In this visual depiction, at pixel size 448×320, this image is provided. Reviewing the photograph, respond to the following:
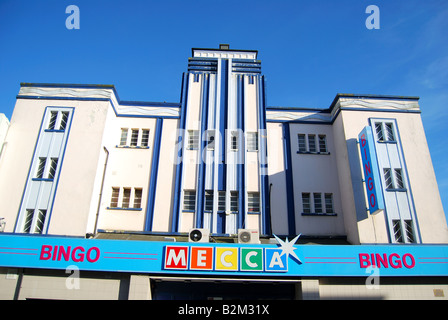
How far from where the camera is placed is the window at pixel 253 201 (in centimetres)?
1962

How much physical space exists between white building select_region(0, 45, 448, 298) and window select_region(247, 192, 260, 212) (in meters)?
0.07

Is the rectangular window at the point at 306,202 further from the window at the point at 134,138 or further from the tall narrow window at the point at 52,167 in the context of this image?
the tall narrow window at the point at 52,167

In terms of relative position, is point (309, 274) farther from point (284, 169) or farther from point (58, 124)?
point (58, 124)

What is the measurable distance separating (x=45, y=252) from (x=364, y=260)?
50.9ft

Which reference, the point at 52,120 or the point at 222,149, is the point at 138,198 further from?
the point at 52,120

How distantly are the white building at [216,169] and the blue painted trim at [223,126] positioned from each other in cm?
8

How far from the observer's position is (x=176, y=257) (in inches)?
592

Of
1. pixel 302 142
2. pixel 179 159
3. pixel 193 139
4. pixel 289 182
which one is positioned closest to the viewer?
pixel 289 182

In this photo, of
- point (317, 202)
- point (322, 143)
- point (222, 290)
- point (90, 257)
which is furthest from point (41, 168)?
point (322, 143)

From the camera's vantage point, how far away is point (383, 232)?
17.1 metres

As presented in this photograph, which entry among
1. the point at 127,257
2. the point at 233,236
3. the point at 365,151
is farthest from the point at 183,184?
the point at 365,151

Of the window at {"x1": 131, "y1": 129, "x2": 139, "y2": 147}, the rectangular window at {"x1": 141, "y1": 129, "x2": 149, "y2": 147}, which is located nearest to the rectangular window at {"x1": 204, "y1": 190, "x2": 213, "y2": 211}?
the rectangular window at {"x1": 141, "y1": 129, "x2": 149, "y2": 147}

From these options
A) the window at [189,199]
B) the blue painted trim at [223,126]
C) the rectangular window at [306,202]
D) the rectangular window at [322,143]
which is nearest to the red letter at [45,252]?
the window at [189,199]

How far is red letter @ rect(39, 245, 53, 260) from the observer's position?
15164 millimetres
